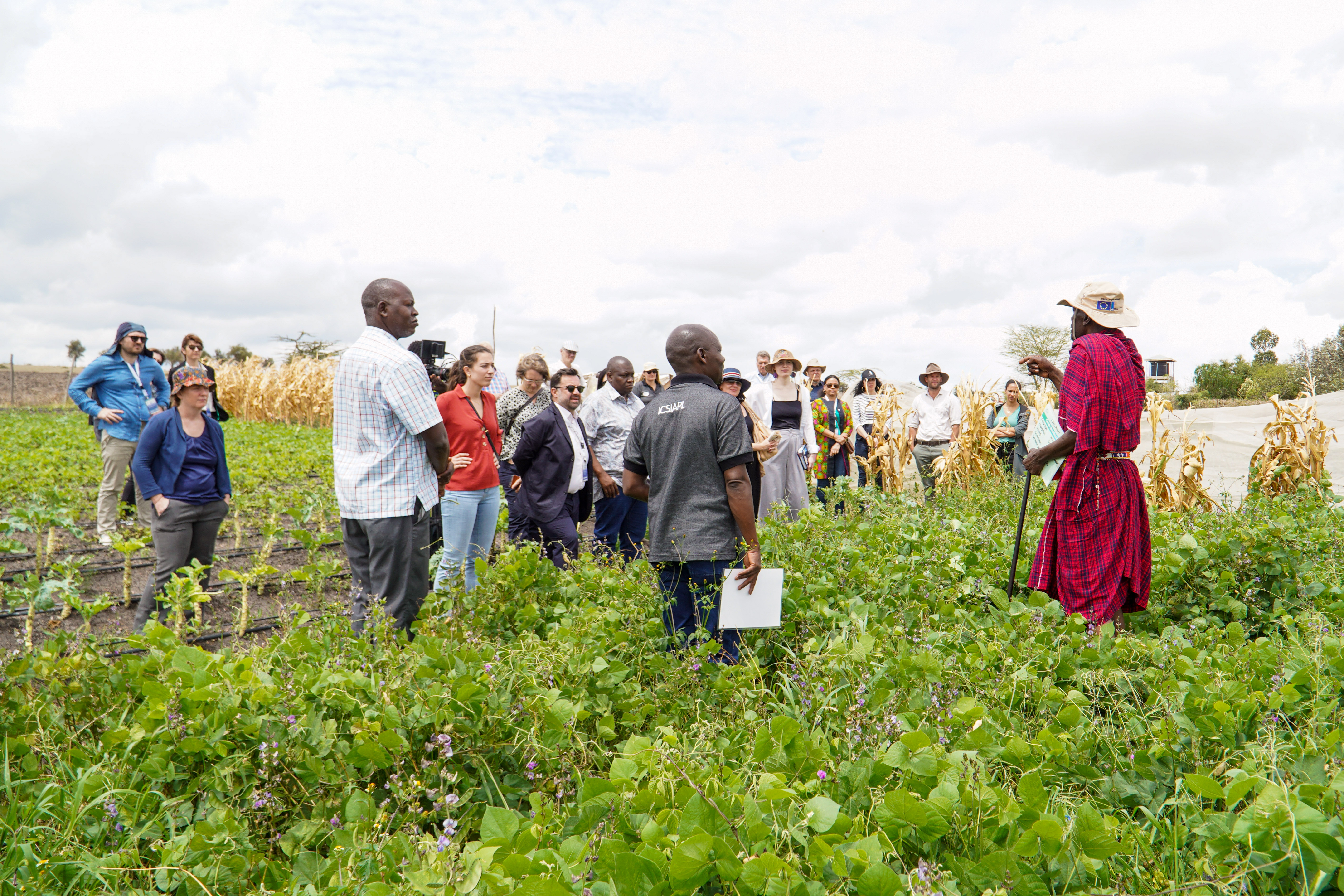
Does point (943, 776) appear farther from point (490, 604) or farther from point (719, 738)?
point (490, 604)

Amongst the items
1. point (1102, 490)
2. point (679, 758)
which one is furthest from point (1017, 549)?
point (679, 758)

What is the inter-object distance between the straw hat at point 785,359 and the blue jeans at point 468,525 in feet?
11.6

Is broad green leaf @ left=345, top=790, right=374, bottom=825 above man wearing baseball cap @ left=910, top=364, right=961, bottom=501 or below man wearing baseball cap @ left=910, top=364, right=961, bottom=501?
below

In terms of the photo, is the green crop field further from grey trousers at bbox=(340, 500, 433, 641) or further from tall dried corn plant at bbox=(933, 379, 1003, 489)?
tall dried corn plant at bbox=(933, 379, 1003, 489)

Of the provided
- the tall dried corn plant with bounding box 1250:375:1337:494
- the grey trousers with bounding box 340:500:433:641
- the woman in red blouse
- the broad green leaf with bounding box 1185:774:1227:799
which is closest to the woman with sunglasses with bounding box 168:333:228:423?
the woman in red blouse

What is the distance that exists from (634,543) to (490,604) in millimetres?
1805

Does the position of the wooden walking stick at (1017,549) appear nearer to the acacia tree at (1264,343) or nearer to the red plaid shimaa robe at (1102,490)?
the red plaid shimaa robe at (1102,490)

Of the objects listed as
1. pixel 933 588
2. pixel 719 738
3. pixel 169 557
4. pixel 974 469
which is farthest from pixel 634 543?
pixel 974 469

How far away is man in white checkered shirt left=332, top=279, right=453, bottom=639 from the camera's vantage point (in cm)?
388

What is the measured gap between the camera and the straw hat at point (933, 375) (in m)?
9.52

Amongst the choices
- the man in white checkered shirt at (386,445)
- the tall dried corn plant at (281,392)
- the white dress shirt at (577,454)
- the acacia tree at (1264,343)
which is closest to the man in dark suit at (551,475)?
the white dress shirt at (577,454)

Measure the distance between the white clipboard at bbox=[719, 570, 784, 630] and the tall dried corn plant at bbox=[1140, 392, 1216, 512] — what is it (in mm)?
5277

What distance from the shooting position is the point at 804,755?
86.9 inches

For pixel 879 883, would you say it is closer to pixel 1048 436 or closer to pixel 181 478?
pixel 1048 436
